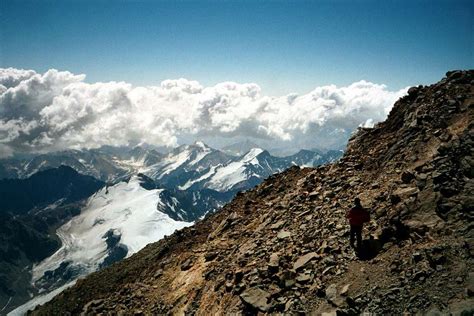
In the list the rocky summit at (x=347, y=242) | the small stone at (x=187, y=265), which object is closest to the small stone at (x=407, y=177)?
the rocky summit at (x=347, y=242)

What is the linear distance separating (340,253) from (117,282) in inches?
1166

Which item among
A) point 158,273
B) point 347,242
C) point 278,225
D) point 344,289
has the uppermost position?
point 347,242

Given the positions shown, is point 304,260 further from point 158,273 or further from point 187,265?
point 158,273

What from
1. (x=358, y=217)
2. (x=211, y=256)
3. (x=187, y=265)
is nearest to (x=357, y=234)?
(x=358, y=217)

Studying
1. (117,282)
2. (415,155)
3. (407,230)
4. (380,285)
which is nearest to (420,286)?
(380,285)

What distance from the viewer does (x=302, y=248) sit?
30.5m

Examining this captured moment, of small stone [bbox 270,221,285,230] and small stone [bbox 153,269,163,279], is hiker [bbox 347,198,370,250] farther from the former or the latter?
small stone [bbox 153,269,163,279]

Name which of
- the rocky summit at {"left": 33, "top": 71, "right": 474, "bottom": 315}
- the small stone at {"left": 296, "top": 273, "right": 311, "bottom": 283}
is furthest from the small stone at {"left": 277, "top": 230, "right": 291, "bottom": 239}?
the small stone at {"left": 296, "top": 273, "right": 311, "bottom": 283}

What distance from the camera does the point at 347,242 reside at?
28.4m

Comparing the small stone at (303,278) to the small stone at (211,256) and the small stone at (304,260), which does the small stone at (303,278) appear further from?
the small stone at (211,256)

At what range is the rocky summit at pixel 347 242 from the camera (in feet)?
74.8

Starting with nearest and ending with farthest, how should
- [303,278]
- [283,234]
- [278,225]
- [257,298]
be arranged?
[303,278]
[257,298]
[283,234]
[278,225]

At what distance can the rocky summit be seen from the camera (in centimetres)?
2280

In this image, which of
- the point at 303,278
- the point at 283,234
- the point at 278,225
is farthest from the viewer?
the point at 278,225
